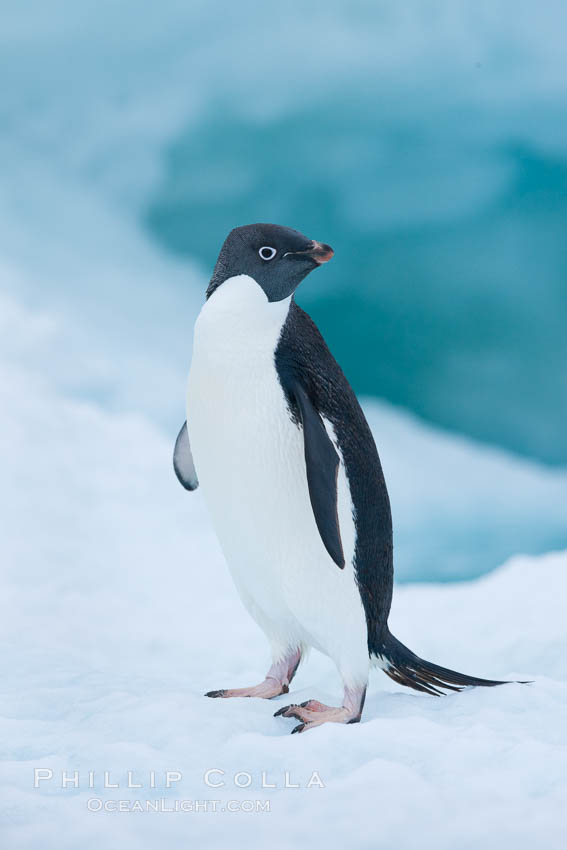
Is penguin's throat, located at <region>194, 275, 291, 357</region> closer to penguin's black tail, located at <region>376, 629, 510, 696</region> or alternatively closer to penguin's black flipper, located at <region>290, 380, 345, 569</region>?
penguin's black flipper, located at <region>290, 380, 345, 569</region>

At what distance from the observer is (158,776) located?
1831 millimetres

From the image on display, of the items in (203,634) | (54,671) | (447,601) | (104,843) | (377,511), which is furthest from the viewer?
(447,601)

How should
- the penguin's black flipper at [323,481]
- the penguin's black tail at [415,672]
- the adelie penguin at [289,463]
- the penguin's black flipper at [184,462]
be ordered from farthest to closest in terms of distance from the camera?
the penguin's black flipper at [184,462], the penguin's black tail at [415,672], the adelie penguin at [289,463], the penguin's black flipper at [323,481]

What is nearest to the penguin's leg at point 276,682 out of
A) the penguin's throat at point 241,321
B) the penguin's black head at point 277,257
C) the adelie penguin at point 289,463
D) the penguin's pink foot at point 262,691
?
the penguin's pink foot at point 262,691

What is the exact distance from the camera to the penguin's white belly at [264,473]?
2.05 m

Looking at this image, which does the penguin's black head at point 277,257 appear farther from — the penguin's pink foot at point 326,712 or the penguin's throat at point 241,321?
the penguin's pink foot at point 326,712

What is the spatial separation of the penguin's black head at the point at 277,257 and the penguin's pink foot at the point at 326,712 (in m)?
0.93

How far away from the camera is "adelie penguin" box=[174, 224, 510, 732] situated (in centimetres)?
205

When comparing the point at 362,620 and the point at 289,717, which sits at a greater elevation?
the point at 362,620

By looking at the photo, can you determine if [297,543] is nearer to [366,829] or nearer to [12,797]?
[366,829]

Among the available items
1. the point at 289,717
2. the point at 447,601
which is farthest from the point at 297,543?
the point at 447,601

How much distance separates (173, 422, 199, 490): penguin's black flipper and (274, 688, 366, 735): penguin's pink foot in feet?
2.42

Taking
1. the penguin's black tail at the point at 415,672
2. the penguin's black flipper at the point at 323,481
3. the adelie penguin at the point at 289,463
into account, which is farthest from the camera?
the penguin's black tail at the point at 415,672

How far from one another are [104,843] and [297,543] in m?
0.73
